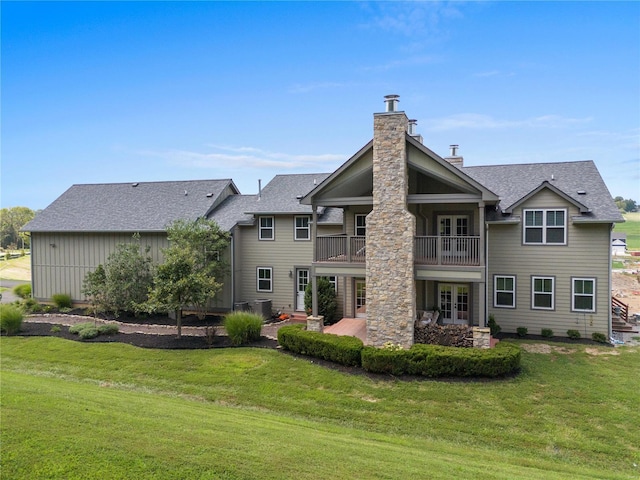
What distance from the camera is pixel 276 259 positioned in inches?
807

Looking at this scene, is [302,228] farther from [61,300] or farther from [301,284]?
[61,300]

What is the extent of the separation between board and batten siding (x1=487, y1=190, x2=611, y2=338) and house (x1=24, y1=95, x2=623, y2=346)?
0.04 m

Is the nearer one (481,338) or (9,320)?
(481,338)

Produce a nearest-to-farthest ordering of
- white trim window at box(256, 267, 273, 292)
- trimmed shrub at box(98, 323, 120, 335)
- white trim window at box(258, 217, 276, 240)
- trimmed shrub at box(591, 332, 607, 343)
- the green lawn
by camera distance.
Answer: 1. the green lawn
2. trimmed shrub at box(591, 332, 607, 343)
3. trimmed shrub at box(98, 323, 120, 335)
4. white trim window at box(258, 217, 276, 240)
5. white trim window at box(256, 267, 273, 292)

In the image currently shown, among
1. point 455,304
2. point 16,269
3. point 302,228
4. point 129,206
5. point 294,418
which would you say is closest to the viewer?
point 294,418

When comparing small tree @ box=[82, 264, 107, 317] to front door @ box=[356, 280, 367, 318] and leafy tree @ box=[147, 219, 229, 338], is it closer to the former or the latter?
leafy tree @ box=[147, 219, 229, 338]

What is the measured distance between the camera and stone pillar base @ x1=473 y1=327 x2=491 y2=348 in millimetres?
13109

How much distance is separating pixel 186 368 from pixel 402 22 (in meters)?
15.7

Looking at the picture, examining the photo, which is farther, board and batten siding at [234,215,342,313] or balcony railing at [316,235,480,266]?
board and batten siding at [234,215,342,313]

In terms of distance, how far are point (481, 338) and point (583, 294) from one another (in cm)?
636

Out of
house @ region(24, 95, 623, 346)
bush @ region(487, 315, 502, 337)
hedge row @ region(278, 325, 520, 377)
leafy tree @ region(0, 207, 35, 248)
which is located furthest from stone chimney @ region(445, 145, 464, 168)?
leafy tree @ region(0, 207, 35, 248)

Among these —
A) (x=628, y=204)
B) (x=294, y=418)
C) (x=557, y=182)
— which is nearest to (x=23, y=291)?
(x=294, y=418)

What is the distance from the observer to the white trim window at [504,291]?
17.3 meters

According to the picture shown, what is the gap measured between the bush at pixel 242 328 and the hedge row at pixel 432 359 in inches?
147
